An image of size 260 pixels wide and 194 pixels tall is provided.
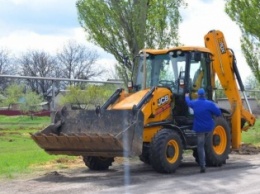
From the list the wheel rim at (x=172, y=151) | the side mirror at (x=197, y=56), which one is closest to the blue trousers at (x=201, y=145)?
the wheel rim at (x=172, y=151)

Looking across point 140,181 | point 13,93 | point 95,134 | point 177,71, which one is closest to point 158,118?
point 177,71

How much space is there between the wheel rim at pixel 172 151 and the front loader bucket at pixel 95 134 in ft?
3.12

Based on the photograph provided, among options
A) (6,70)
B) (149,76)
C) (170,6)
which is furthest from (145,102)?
(6,70)

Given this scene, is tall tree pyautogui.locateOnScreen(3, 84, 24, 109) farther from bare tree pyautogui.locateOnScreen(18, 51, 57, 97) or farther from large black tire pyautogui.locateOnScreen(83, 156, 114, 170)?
bare tree pyautogui.locateOnScreen(18, 51, 57, 97)

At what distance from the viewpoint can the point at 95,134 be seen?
39.6 feet

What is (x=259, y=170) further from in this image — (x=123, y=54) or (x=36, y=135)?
(x=123, y=54)

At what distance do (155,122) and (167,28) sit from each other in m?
6.02

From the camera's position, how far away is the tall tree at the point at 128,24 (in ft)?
57.0

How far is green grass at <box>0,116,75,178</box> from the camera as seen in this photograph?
1359 cm

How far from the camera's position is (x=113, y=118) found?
12.5 m

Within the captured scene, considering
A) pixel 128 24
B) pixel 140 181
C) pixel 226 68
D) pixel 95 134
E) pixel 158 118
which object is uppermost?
pixel 128 24

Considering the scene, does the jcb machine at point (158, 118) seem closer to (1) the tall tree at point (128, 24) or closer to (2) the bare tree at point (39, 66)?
(1) the tall tree at point (128, 24)

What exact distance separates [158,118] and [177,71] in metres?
1.49

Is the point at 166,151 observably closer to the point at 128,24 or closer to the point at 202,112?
the point at 202,112
